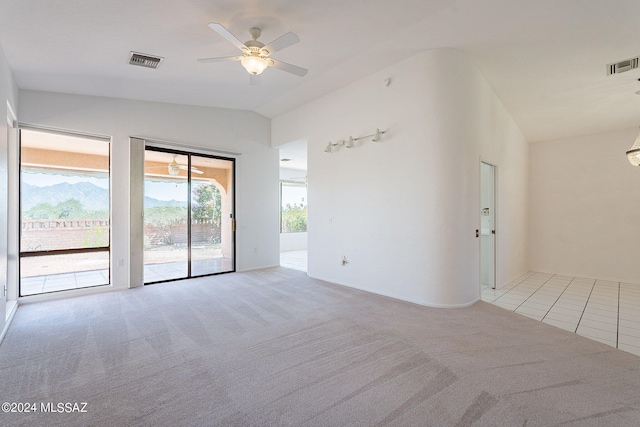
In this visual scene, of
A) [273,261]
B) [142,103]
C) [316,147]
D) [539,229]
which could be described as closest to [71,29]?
[142,103]

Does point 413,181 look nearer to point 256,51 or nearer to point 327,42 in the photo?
point 327,42

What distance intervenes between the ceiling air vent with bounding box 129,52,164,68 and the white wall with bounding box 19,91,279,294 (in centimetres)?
150

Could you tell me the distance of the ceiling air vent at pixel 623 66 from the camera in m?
3.58

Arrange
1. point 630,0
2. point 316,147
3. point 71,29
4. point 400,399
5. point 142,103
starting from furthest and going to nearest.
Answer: point 316,147, point 142,103, point 71,29, point 630,0, point 400,399

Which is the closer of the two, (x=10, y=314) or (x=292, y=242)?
(x=10, y=314)

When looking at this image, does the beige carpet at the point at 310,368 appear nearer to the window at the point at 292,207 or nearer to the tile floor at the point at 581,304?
the tile floor at the point at 581,304

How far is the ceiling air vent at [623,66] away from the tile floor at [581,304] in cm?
309

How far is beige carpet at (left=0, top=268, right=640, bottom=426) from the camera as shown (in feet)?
5.94

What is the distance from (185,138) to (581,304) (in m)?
6.89

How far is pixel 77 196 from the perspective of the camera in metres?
5.99

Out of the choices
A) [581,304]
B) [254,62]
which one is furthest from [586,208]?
[254,62]

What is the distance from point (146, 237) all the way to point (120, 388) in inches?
145

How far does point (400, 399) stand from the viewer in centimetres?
→ 194

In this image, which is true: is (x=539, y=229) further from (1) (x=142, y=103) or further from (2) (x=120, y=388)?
(1) (x=142, y=103)
